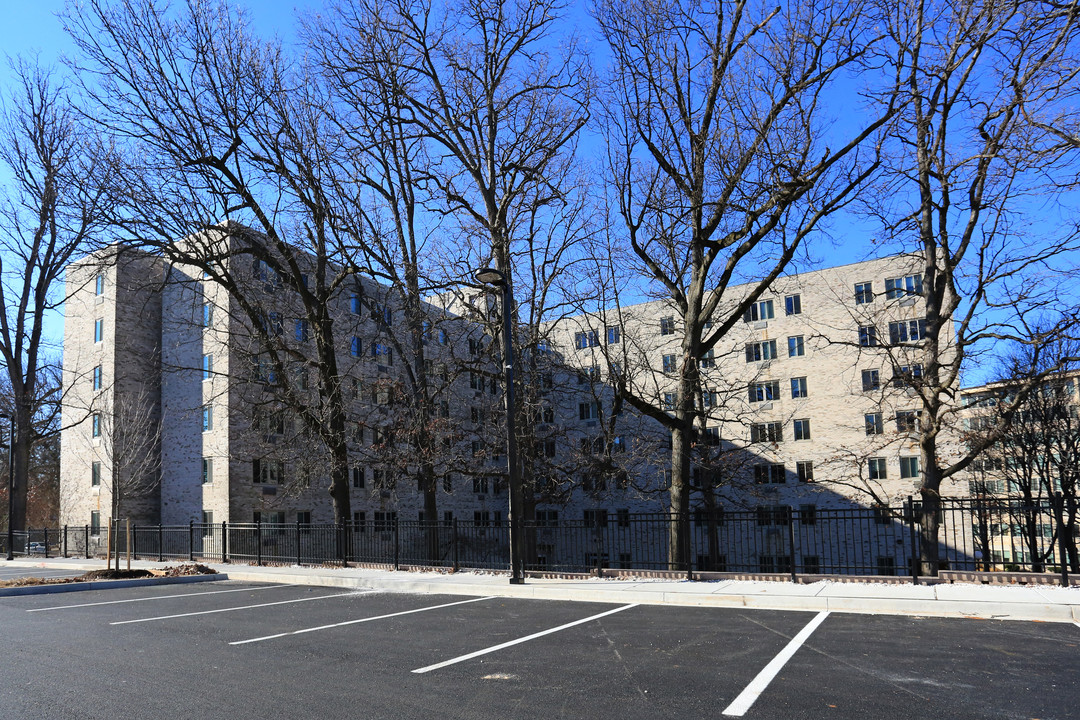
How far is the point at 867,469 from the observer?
47906 mm

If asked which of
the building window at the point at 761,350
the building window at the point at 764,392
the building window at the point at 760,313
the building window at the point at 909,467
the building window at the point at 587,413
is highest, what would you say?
the building window at the point at 760,313

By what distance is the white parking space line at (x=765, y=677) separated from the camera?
5.92 m

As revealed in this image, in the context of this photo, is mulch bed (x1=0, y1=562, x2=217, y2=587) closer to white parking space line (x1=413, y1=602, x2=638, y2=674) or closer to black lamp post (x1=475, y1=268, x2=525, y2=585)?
black lamp post (x1=475, y1=268, x2=525, y2=585)

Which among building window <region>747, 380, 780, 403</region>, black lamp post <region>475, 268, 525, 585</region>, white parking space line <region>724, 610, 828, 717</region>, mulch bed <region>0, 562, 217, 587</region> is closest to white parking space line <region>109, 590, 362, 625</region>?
black lamp post <region>475, 268, 525, 585</region>

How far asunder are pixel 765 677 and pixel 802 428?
148 feet

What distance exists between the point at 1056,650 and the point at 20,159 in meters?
39.9

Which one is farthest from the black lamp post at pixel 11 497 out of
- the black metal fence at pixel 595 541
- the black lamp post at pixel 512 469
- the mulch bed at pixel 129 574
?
the black lamp post at pixel 512 469

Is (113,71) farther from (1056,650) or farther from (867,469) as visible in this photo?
(867,469)

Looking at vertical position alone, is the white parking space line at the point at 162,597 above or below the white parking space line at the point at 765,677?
below

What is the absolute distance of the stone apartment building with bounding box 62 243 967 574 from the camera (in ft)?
94.4

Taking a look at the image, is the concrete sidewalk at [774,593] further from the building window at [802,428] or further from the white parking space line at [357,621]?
the building window at [802,428]

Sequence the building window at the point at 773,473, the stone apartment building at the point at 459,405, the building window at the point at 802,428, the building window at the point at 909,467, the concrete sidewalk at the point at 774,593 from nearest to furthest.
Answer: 1. the concrete sidewalk at the point at 774,593
2. the stone apartment building at the point at 459,405
3. the building window at the point at 909,467
4. the building window at the point at 802,428
5. the building window at the point at 773,473

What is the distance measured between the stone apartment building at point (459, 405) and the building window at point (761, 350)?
96mm

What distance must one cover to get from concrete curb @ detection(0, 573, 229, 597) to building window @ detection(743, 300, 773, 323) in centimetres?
4021
